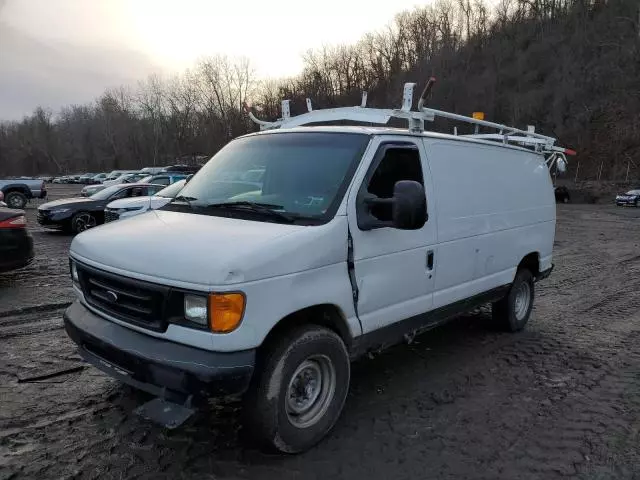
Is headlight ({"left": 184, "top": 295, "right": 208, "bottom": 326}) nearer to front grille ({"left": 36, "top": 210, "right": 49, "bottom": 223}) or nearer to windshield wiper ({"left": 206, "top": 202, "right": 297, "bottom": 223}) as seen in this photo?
windshield wiper ({"left": 206, "top": 202, "right": 297, "bottom": 223})

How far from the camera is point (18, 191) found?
2470cm

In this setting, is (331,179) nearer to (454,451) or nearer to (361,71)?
(454,451)

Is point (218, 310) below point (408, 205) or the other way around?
below

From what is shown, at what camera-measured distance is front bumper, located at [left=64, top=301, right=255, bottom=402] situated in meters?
2.85

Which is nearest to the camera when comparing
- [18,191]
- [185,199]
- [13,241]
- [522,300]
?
[185,199]

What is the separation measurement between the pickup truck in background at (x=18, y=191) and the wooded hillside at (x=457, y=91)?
27617mm

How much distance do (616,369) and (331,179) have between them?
11.7ft

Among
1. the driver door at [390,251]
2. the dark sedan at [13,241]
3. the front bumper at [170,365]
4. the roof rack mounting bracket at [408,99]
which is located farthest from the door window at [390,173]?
the dark sedan at [13,241]

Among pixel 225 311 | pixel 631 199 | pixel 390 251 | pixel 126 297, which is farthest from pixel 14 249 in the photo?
pixel 631 199

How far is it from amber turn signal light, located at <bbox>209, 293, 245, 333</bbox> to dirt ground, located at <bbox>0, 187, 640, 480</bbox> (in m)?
1.00

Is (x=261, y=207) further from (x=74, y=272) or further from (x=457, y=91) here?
(x=457, y=91)

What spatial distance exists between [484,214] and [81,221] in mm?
12394

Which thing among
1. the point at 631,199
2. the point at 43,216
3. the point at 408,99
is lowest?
the point at 631,199

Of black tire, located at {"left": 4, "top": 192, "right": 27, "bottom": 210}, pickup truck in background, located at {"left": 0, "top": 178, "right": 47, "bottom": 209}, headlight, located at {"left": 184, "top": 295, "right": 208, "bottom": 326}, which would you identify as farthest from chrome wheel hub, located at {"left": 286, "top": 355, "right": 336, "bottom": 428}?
black tire, located at {"left": 4, "top": 192, "right": 27, "bottom": 210}
